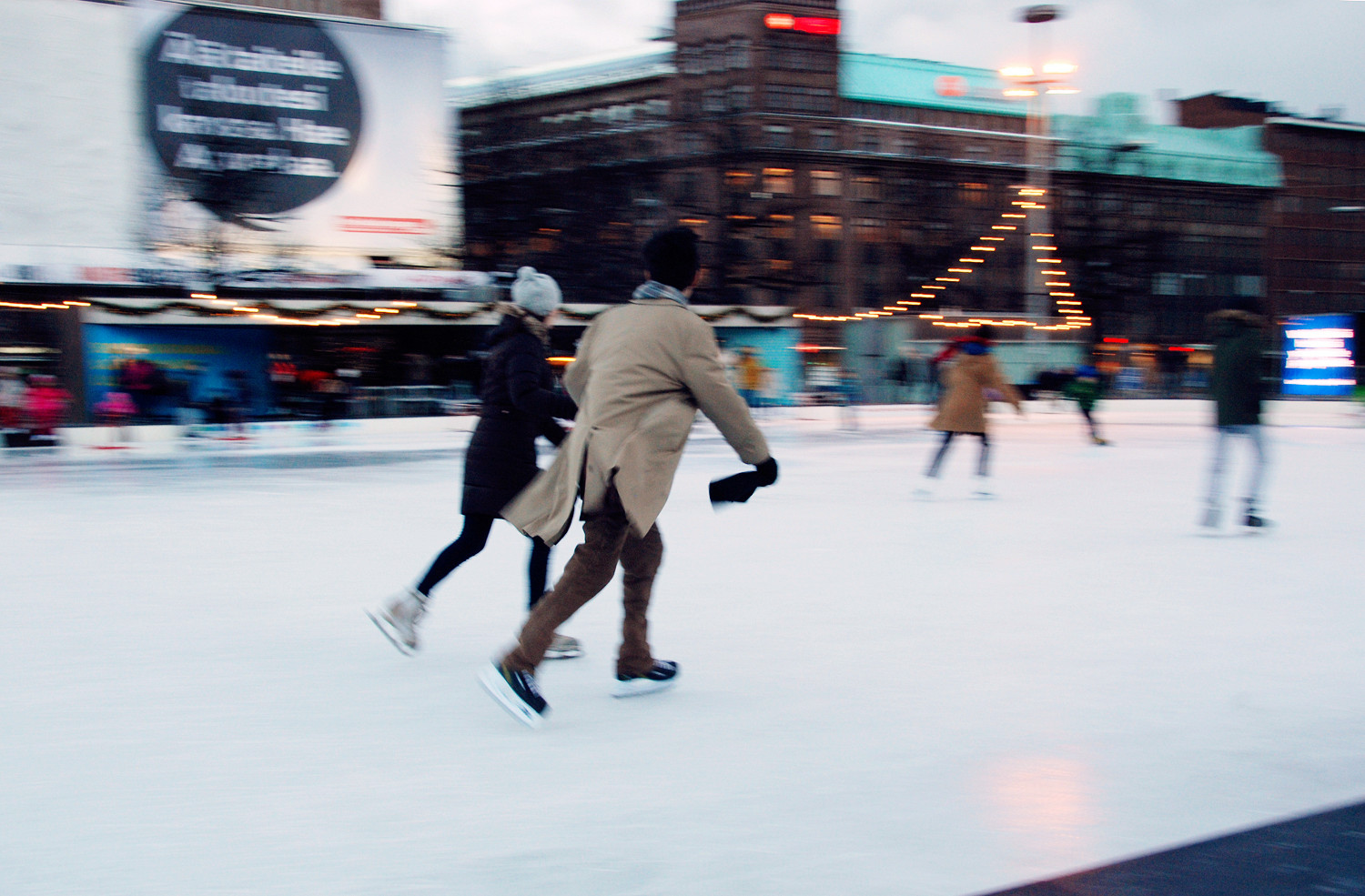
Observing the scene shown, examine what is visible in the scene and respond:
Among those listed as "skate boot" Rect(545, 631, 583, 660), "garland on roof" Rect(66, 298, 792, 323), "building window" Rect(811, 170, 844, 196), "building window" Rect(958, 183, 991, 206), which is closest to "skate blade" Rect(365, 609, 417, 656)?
"skate boot" Rect(545, 631, 583, 660)

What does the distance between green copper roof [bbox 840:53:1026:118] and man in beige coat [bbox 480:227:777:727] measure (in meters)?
59.5

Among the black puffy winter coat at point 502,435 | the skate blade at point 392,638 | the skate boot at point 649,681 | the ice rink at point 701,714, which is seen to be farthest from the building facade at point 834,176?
the skate boot at point 649,681

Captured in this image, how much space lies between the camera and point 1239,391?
7.60 m

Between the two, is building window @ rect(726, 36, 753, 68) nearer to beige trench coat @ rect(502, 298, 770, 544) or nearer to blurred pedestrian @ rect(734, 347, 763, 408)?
blurred pedestrian @ rect(734, 347, 763, 408)

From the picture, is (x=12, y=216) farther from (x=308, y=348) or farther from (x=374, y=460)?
(x=374, y=460)

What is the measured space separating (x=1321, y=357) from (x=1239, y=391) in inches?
838

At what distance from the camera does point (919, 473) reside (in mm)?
12094

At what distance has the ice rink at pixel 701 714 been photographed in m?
2.64

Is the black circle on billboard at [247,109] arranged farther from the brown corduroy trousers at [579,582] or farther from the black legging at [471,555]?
the brown corduroy trousers at [579,582]

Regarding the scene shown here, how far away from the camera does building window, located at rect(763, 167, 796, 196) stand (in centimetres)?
5831

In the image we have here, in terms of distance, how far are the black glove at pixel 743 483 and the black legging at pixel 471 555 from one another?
108 centimetres

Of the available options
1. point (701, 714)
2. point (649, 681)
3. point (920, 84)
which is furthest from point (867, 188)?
point (701, 714)

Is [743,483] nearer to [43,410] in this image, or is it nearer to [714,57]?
[43,410]

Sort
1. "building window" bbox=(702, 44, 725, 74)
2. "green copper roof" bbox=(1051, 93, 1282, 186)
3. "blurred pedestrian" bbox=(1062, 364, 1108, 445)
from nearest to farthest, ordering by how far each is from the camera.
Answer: "blurred pedestrian" bbox=(1062, 364, 1108, 445) < "building window" bbox=(702, 44, 725, 74) < "green copper roof" bbox=(1051, 93, 1282, 186)
